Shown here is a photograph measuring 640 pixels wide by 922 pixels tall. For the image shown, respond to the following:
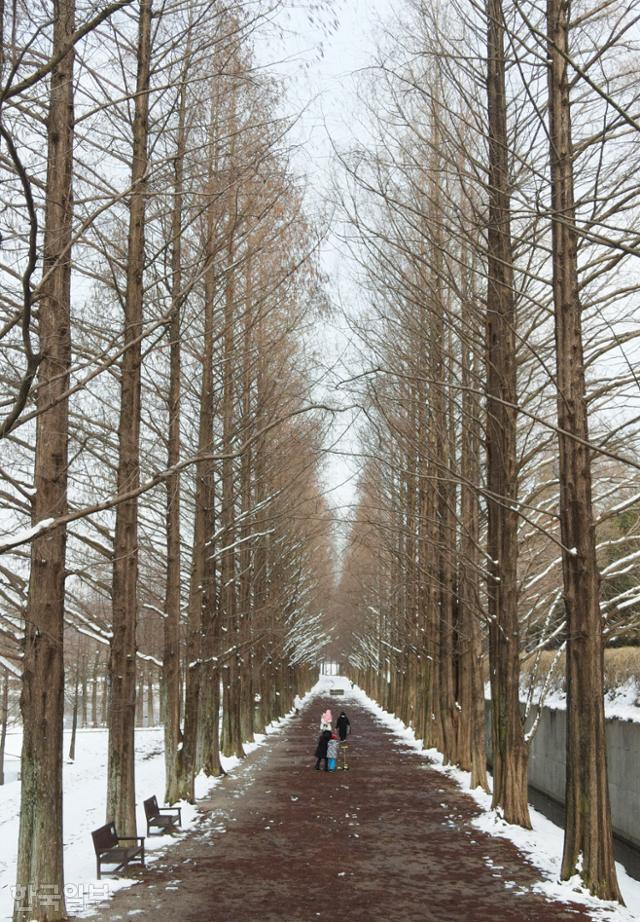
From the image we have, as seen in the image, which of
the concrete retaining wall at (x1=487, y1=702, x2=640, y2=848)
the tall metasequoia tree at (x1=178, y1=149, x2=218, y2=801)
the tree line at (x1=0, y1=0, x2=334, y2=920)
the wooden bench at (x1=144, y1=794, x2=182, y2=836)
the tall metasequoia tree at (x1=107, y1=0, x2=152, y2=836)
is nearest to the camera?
the tree line at (x1=0, y1=0, x2=334, y2=920)

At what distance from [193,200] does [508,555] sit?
745 cm

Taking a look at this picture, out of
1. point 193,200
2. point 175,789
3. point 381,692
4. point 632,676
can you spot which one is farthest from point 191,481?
point 381,692

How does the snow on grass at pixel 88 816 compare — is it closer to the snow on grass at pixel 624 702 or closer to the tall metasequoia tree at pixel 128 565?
the tall metasequoia tree at pixel 128 565

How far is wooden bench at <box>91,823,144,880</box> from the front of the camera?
990 cm

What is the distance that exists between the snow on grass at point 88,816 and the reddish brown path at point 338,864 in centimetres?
33

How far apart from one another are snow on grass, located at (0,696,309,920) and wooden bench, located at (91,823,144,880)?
181mm

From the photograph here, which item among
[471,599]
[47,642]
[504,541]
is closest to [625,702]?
[471,599]

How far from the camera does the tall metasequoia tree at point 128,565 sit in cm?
1156

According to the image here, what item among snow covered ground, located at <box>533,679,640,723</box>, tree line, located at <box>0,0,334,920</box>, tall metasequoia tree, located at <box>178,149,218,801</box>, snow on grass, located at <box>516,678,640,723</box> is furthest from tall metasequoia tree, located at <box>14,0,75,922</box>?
snow covered ground, located at <box>533,679,640,723</box>

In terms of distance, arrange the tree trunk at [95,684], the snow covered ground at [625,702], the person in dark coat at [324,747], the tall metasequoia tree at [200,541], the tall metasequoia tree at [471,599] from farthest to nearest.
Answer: the tree trunk at [95,684] → the person in dark coat at [324,747] → the tall metasequoia tree at [200,541] → the tall metasequoia tree at [471,599] → the snow covered ground at [625,702]

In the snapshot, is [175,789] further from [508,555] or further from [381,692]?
[381,692]

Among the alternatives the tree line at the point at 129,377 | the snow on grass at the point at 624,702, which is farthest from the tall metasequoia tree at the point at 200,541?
the snow on grass at the point at 624,702

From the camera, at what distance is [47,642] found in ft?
26.7

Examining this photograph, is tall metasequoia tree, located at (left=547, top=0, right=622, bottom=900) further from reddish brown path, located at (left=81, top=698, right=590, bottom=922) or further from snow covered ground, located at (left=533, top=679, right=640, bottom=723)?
snow covered ground, located at (left=533, top=679, right=640, bottom=723)
